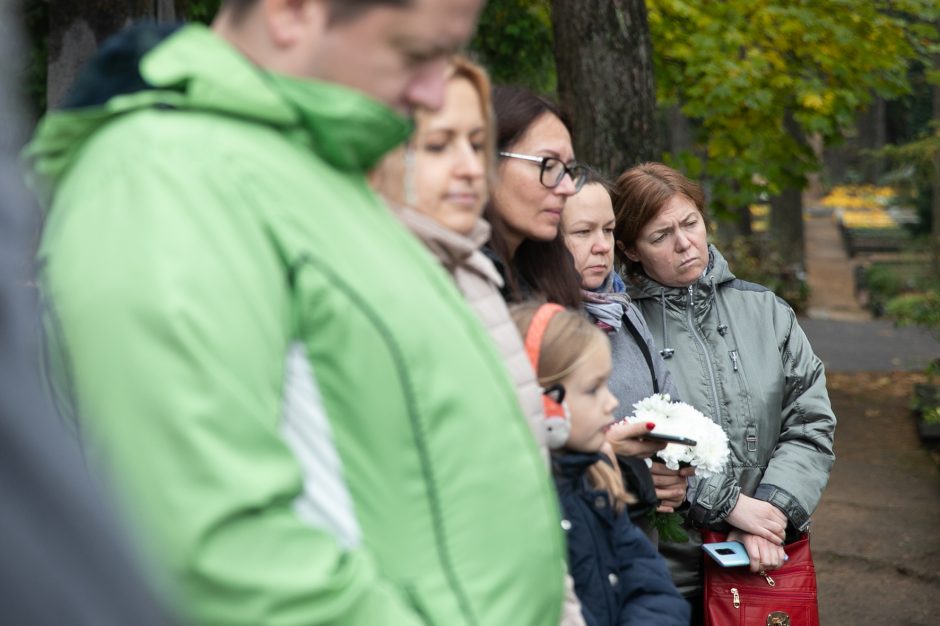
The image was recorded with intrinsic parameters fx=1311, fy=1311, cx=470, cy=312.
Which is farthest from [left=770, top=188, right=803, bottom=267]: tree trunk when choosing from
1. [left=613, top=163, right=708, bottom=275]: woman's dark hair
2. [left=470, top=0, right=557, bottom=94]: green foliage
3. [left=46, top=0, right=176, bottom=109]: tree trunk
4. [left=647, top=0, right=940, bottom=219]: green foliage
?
[left=613, top=163, right=708, bottom=275]: woman's dark hair

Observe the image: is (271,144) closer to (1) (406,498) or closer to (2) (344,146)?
(2) (344,146)

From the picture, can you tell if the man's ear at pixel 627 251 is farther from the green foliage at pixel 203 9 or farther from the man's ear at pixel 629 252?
the green foliage at pixel 203 9

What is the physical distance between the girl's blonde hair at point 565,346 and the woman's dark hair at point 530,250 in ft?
1.66

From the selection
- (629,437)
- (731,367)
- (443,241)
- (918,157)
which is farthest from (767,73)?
(443,241)

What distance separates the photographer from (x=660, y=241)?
165 inches

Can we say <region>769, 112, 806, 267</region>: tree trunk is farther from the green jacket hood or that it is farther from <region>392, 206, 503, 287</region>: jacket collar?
the green jacket hood

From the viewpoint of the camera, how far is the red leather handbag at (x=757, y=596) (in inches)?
156

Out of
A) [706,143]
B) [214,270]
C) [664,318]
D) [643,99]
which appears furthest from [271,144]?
[706,143]

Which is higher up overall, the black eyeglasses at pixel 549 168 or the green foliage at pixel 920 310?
the black eyeglasses at pixel 549 168

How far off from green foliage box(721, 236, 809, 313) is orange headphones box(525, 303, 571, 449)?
14407 mm

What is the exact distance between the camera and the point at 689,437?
345 cm

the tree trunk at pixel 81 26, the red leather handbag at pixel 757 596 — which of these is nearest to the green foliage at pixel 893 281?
the tree trunk at pixel 81 26

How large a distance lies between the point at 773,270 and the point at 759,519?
48.3 ft

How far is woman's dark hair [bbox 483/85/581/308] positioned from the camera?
10.9 feet
